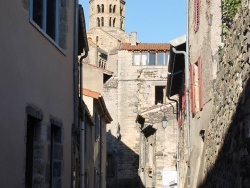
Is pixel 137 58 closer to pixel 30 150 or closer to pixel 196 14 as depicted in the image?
pixel 196 14

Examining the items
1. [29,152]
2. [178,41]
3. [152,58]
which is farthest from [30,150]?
[152,58]

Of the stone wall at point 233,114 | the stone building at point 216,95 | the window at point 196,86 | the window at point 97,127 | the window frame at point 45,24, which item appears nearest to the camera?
the stone wall at point 233,114

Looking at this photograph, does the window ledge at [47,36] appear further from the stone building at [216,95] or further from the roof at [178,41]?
the roof at [178,41]

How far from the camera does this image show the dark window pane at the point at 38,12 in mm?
9328

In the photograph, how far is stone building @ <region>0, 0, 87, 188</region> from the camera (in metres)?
7.51

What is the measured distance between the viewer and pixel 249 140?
6.93 m

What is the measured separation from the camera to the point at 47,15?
10.2m

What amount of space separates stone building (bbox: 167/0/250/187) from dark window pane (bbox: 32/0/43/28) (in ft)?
10.0

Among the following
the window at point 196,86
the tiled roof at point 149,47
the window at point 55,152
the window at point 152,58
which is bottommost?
the window at point 55,152

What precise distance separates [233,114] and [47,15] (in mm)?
3705

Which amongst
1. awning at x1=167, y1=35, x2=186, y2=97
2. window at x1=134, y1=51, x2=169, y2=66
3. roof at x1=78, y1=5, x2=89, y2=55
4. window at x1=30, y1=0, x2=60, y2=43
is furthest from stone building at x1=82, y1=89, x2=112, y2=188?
window at x1=134, y1=51, x2=169, y2=66

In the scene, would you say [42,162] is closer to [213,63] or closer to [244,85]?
[244,85]

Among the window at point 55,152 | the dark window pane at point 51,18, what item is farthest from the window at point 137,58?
the window at point 55,152

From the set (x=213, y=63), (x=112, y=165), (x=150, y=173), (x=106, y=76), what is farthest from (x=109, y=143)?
(x=213, y=63)
